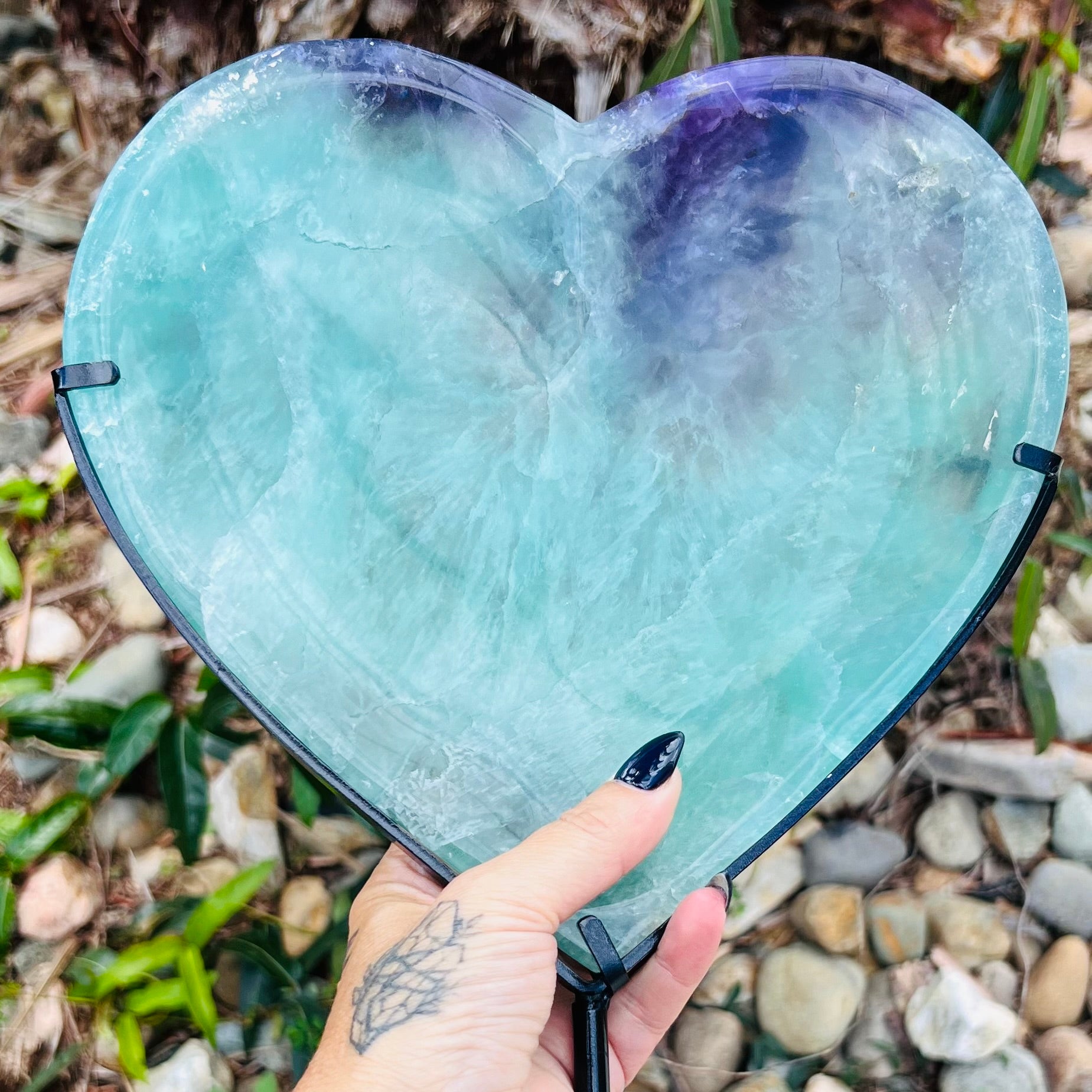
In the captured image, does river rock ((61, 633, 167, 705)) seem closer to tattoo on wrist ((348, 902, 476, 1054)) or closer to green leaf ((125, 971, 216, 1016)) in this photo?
green leaf ((125, 971, 216, 1016))

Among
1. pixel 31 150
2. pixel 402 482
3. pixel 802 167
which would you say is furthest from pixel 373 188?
pixel 31 150

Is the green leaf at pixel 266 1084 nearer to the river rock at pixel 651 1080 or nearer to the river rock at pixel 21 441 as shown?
the river rock at pixel 651 1080

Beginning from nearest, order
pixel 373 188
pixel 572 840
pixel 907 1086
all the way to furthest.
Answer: pixel 572 840, pixel 373 188, pixel 907 1086

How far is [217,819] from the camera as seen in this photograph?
3.93ft

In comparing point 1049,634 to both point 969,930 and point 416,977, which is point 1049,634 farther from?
point 416,977

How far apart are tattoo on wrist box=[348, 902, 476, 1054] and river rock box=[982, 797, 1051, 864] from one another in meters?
0.75

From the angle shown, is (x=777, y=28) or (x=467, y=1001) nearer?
(x=467, y=1001)

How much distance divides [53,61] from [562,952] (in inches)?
57.8

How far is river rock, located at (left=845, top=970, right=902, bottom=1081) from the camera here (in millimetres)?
1108

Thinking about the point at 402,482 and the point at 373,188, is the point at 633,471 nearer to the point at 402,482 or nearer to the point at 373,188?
the point at 402,482

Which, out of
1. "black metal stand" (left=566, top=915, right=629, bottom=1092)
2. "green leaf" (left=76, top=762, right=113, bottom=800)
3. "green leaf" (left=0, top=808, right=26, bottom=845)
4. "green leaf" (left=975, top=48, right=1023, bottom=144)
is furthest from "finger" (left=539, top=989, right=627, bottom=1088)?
"green leaf" (left=975, top=48, right=1023, bottom=144)

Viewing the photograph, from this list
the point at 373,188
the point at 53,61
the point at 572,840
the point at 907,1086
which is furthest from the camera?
the point at 53,61

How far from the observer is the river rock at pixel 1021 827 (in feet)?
3.84

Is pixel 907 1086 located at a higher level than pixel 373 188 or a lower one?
lower
